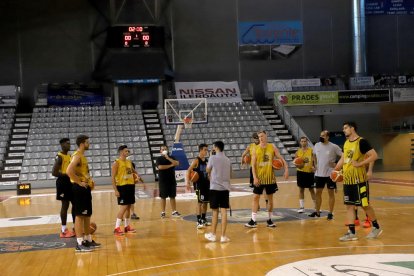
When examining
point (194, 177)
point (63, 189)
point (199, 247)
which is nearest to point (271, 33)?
point (194, 177)

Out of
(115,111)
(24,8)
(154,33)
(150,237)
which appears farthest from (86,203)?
(24,8)

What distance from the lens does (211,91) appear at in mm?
28234

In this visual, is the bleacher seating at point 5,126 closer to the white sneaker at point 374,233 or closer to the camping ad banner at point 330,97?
the camping ad banner at point 330,97

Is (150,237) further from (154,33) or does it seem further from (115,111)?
(115,111)

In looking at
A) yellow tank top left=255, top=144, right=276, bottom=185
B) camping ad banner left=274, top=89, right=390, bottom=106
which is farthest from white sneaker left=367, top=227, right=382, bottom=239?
camping ad banner left=274, top=89, right=390, bottom=106

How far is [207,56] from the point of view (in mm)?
29141

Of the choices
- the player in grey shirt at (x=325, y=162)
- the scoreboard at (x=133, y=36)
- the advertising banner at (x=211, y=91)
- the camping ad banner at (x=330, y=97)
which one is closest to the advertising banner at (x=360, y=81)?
the camping ad banner at (x=330, y=97)

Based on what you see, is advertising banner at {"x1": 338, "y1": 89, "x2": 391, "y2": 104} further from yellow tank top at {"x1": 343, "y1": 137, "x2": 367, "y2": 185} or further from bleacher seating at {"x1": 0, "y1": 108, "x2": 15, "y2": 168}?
yellow tank top at {"x1": 343, "y1": 137, "x2": 367, "y2": 185}

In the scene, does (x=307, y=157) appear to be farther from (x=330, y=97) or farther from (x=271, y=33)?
(x=271, y=33)

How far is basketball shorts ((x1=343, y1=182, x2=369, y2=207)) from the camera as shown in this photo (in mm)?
7801

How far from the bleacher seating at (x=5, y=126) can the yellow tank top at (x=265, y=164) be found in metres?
16.7

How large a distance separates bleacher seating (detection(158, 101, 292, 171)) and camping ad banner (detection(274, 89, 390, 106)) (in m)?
1.65

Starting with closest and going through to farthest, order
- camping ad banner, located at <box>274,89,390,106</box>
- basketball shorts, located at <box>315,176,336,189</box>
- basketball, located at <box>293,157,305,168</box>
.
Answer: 1. basketball shorts, located at <box>315,176,336,189</box>
2. basketball, located at <box>293,157,305,168</box>
3. camping ad banner, located at <box>274,89,390,106</box>

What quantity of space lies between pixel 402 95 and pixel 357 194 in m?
21.6
